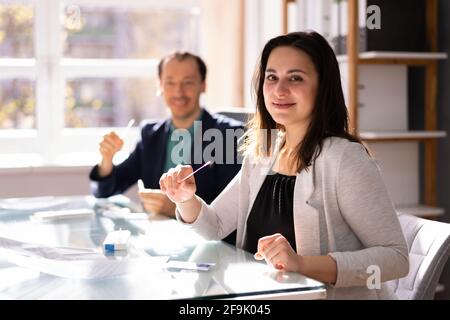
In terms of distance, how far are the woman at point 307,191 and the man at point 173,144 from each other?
560 mm

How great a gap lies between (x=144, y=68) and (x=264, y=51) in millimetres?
2034

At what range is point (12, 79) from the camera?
3365mm

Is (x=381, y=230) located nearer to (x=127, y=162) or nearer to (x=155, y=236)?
(x=155, y=236)

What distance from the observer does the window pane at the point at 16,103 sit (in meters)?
3.37

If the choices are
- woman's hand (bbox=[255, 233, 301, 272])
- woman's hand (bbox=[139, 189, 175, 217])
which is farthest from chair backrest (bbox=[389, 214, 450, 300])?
woman's hand (bbox=[139, 189, 175, 217])

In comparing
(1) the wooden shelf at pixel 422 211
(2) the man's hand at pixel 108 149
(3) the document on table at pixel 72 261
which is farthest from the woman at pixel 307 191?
(1) the wooden shelf at pixel 422 211

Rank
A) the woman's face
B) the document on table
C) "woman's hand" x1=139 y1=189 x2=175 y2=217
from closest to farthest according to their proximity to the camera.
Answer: the document on table
the woman's face
"woman's hand" x1=139 y1=189 x2=175 y2=217

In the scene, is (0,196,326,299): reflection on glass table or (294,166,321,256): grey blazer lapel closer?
(0,196,326,299): reflection on glass table

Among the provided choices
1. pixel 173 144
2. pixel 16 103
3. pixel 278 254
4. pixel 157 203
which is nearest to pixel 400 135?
pixel 173 144

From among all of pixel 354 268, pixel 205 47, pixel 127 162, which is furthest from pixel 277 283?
pixel 205 47

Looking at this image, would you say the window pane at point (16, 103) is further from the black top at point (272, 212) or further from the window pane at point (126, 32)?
the black top at point (272, 212)

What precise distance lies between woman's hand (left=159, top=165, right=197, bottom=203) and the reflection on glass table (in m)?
0.12

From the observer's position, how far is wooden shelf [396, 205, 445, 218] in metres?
2.64

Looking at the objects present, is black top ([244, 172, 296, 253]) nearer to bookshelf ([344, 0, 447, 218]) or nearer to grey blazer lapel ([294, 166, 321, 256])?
grey blazer lapel ([294, 166, 321, 256])
